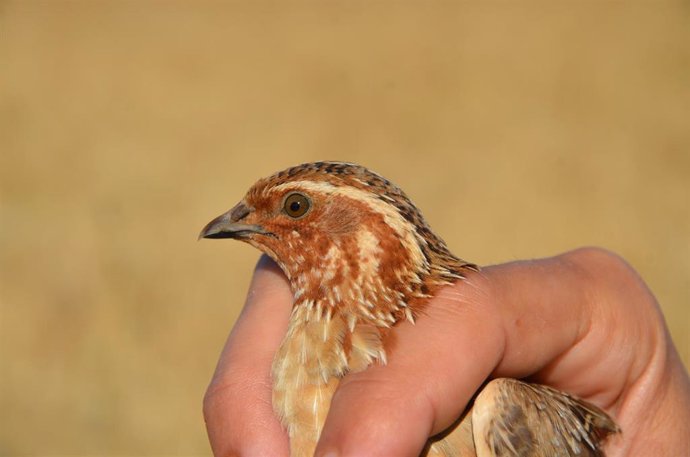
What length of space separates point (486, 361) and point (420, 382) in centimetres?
34

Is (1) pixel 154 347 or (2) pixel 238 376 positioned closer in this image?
(2) pixel 238 376

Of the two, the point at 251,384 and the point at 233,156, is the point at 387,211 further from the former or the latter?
the point at 233,156

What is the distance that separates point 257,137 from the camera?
18.8m

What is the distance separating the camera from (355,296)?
15.2ft

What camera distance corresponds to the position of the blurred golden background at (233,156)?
13.4 metres

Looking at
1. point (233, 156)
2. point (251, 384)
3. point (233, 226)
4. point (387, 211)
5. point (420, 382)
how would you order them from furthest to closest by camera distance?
1. point (233, 156)
2. point (233, 226)
3. point (387, 211)
4. point (251, 384)
5. point (420, 382)

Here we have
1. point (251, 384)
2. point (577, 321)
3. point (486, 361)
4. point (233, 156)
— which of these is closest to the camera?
point (486, 361)

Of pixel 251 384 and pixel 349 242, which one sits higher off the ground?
pixel 349 242

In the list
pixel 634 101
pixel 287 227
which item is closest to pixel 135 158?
pixel 634 101

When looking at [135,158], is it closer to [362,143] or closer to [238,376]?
[362,143]

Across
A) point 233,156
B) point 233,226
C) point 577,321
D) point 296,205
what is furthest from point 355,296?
point 233,156

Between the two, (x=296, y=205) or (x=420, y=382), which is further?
(x=296, y=205)

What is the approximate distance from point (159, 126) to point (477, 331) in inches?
626

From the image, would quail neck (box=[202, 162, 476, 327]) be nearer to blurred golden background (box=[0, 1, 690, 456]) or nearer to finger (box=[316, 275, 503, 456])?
finger (box=[316, 275, 503, 456])
